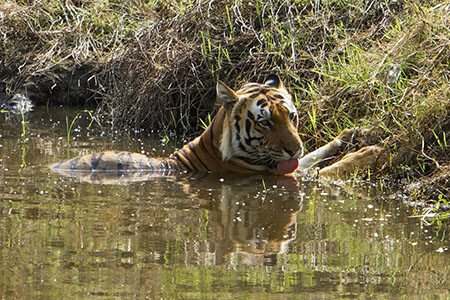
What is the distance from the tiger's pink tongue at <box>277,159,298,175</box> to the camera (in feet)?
19.2

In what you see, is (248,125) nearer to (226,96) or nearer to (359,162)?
(226,96)

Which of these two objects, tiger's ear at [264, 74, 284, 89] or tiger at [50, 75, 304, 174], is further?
tiger's ear at [264, 74, 284, 89]

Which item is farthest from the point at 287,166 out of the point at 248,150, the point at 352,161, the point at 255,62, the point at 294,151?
the point at 255,62

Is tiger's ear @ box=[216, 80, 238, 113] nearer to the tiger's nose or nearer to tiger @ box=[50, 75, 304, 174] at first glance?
tiger @ box=[50, 75, 304, 174]

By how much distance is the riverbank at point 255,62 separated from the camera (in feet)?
19.0

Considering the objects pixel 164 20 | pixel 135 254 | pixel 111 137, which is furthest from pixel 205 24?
pixel 135 254

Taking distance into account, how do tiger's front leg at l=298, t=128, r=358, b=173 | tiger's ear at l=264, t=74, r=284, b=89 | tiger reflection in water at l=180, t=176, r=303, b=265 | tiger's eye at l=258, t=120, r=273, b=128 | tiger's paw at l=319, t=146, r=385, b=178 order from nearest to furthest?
tiger reflection in water at l=180, t=176, r=303, b=265 → tiger's paw at l=319, t=146, r=385, b=178 → tiger's eye at l=258, t=120, r=273, b=128 → tiger's front leg at l=298, t=128, r=358, b=173 → tiger's ear at l=264, t=74, r=284, b=89

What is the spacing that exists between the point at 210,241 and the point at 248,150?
2.03 meters

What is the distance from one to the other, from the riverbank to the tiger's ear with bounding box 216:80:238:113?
80cm

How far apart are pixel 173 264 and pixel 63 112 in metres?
6.09

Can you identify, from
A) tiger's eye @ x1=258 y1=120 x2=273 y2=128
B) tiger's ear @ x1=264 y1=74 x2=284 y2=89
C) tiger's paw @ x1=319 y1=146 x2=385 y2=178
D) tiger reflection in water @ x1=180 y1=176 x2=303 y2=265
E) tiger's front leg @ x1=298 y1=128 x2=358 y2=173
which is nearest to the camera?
tiger reflection in water @ x1=180 y1=176 x2=303 y2=265

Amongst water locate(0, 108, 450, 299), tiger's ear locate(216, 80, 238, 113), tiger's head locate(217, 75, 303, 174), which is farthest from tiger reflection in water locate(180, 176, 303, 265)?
tiger's ear locate(216, 80, 238, 113)

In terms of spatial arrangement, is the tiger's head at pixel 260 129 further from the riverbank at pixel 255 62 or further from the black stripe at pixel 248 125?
the riverbank at pixel 255 62

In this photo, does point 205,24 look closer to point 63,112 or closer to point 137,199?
point 63,112
